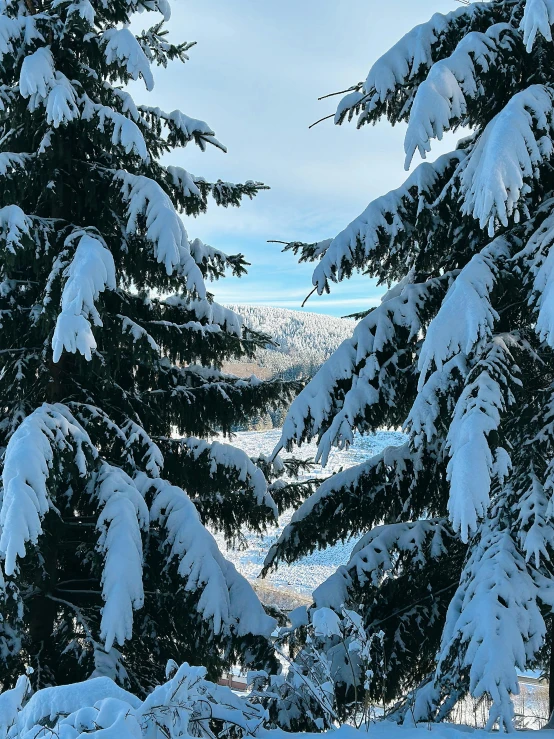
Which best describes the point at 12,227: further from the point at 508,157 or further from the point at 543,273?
the point at 543,273

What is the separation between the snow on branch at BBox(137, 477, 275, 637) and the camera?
13.7 ft

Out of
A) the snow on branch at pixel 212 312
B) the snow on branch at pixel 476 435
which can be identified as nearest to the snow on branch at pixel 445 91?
the snow on branch at pixel 476 435

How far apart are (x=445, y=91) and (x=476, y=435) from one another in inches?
80.6

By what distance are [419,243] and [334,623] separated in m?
3.19

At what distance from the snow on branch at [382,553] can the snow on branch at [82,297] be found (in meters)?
2.76

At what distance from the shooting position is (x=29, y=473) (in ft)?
11.4

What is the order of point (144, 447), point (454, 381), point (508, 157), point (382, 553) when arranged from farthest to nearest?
point (144, 447) < point (382, 553) < point (454, 381) < point (508, 157)

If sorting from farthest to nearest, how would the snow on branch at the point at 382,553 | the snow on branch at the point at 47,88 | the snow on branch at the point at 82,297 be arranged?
the snow on branch at the point at 382,553
the snow on branch at the point at 47,88
the snow on branch at the point at 82,297

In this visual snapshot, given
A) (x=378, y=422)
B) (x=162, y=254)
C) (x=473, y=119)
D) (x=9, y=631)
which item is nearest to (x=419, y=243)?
(x=473, y=119)

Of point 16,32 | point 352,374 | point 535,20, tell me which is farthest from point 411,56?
point 16,32

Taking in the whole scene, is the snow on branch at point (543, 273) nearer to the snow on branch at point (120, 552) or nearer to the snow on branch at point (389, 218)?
the snow on branch at point (389, 218)

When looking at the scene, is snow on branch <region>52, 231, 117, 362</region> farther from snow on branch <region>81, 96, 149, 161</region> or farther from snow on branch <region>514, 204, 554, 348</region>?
snow on branch <region>514, 204, 554, 348</region>

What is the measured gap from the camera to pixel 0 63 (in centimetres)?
480

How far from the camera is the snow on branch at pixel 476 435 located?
2893mm
